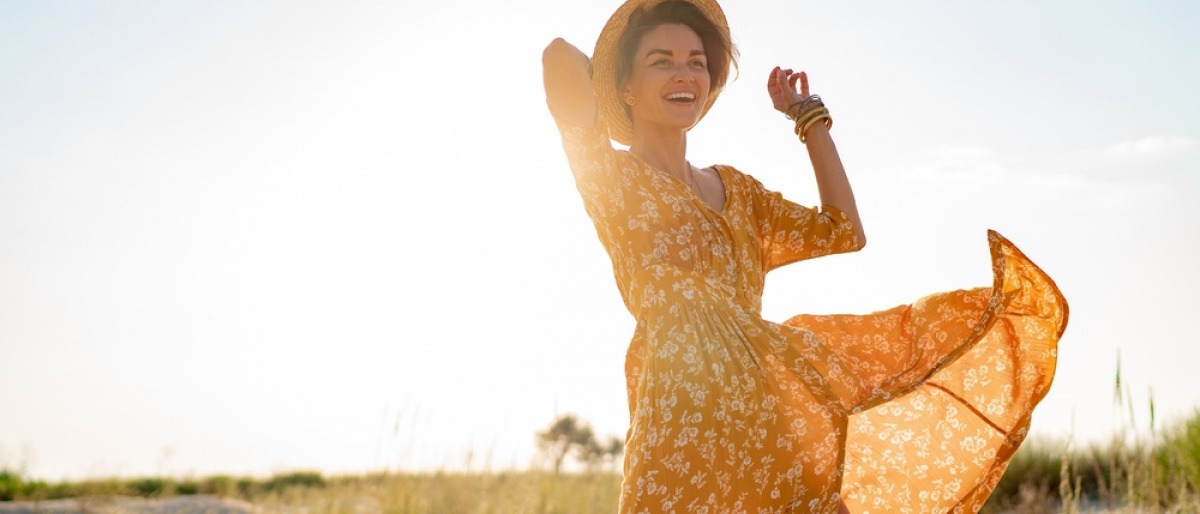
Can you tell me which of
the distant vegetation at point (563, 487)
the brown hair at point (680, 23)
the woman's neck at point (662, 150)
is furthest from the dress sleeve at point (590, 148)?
the distant vegetation at point (563, 487)

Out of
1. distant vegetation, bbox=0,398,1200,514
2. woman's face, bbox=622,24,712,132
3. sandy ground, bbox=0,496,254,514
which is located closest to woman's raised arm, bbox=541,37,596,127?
woman's face, bbox=622,24,712,132

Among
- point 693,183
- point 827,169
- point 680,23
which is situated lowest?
point 693,183

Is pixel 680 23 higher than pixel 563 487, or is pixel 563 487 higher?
pixel 680 23

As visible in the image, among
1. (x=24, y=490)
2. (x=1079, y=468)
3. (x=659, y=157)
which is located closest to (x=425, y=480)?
(x=659, y=157)

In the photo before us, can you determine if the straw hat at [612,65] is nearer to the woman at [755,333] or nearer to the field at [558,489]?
the woman at [755,333]

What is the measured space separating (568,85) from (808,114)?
922mm

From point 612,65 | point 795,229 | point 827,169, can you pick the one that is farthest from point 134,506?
point 827,169

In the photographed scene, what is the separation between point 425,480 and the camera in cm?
674

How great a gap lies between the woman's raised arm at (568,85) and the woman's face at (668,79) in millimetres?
262

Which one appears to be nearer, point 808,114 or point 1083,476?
point 808,114

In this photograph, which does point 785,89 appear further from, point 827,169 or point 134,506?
point 134,506

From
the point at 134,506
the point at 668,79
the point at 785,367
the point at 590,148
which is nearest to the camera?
the point at 785,367

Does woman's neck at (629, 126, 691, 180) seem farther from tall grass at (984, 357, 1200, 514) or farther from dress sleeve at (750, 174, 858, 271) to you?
tall grass at (984, 357, 1200, 514)

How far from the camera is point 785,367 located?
2.90m
